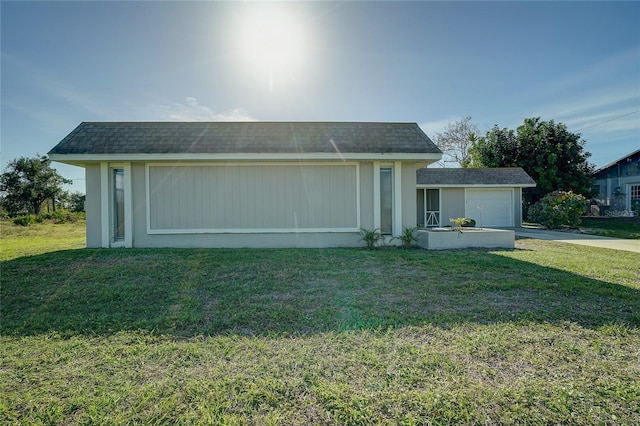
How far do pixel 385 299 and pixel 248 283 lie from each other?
90.0 inches

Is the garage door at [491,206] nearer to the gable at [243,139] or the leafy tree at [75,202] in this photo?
the gable at [243,139]

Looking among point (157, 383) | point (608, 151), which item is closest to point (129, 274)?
point (157, 383)

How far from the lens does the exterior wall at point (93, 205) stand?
27.9 ft

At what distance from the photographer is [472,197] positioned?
54.2 feet

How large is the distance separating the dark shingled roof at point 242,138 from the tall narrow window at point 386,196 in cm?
75

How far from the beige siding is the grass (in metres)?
3.29

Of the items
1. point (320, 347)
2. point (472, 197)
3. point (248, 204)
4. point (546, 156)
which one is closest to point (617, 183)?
point (546, 156)

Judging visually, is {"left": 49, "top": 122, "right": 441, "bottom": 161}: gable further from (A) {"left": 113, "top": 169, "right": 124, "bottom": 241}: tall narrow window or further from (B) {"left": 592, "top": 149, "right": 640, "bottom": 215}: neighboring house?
(B) {"left": 592, "top": 149, "right": 640, "bottom": 215}: neighboring house

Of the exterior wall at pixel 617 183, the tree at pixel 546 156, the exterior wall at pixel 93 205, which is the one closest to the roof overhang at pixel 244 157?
the exterior wall at pixel 93 205

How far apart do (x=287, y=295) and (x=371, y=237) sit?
15.2 ft

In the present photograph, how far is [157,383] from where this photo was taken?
2.31 meters

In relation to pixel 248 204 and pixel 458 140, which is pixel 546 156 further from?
pixel 248 204

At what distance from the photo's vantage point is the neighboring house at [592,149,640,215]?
21141mm

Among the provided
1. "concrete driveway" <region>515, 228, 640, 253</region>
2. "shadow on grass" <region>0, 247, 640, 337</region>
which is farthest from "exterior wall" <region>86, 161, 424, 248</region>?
"concrete driveway" <region>515, 228, 640, 253</region>
